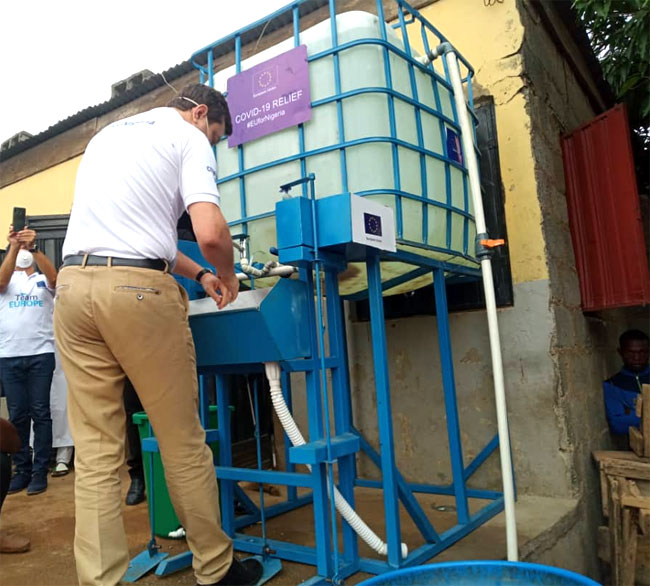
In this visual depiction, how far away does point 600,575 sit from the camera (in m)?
3.44

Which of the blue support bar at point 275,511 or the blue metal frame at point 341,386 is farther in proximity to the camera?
the blue support bar at point 275,511

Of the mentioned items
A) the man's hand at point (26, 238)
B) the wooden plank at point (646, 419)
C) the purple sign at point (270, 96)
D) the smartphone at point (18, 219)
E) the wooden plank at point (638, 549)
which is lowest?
the wooden plank at point (638, 549)

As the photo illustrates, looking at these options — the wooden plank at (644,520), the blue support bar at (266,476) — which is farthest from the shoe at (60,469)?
the wooden plank at (644,520)

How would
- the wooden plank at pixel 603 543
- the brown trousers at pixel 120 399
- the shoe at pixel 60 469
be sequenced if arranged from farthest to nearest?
the shoe at pixel 60 469
the wooden plank at pixel 603 543
the brown trousers at pixel 120 399

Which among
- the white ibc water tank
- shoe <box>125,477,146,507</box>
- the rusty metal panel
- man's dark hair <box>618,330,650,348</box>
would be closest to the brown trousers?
the white ibc water tank

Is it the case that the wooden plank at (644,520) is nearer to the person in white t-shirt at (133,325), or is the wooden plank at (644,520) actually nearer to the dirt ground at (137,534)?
the dirt ground at (137,534)

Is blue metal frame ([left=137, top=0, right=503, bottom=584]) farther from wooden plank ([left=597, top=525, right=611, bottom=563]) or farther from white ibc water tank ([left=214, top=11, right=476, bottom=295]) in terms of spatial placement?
wooden plank ([left=597, top=525, right=611, bottom=563])

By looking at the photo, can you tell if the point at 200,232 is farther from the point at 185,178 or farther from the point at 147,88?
the point at 147,88

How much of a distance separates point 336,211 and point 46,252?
383cm

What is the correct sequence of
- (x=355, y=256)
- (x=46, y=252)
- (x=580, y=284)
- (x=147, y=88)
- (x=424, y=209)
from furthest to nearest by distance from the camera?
(x=147, y=88)
(x=46, y=252)
(x=580, y=284)
(x=424, y=209)
(x=355, y=256)

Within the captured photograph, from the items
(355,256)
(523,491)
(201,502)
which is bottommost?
(523,491)

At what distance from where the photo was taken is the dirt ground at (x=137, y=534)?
2.13 m

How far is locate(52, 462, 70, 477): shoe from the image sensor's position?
3844mm

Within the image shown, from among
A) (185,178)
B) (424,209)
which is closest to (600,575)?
(424,209)
